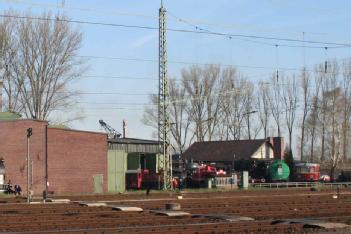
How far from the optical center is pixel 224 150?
322 ft

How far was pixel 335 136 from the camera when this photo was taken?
95.9 meters

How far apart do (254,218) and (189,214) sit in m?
3.09

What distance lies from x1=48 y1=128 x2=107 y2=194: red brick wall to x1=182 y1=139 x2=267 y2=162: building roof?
3674 centimetres

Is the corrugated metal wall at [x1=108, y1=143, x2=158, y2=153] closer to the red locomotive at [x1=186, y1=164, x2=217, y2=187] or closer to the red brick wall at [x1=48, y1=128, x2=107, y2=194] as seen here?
the red locomotive at [x1=186, y1=164, x2=217, y2=187]


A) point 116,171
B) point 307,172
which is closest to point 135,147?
point 116,171

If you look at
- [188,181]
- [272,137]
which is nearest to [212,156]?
[272,137]

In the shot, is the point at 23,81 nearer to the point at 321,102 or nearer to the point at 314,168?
the point at 314,168

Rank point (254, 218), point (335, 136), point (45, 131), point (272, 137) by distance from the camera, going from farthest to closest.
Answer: point (272, 137)
point (335, 136)
point (45, 131)
point (254, 218)

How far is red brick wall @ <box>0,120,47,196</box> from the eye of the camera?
57250 mm

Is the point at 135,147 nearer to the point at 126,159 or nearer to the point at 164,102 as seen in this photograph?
the point at 126,159

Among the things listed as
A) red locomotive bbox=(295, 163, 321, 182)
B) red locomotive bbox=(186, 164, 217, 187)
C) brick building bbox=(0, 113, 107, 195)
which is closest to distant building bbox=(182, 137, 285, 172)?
red locomotive bbox=(295, 163, 321, 182)

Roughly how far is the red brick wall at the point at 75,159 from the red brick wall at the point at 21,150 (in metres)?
0.89

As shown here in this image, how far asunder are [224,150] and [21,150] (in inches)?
1803

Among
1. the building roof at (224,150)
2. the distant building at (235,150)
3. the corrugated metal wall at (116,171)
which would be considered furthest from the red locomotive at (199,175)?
the building roof at (224,150)
